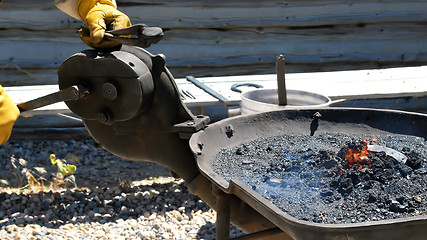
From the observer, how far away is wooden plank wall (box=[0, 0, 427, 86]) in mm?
5047

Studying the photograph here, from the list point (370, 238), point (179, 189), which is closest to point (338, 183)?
point (370, 238)

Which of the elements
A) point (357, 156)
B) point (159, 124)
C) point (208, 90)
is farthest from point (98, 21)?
point (208, 90)

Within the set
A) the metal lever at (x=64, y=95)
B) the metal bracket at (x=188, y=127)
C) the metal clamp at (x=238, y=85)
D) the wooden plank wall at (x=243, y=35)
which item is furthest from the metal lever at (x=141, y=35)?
the wooden plank wall at (x=243, y=35)

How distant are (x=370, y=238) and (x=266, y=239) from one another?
20.2 inches

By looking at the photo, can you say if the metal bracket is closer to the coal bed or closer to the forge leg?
the coal bed

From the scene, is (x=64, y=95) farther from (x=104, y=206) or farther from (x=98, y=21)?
(x=104, y=206)

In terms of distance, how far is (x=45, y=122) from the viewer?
5320 millimetres

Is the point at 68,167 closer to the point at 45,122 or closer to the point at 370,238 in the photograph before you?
the point at 45,122

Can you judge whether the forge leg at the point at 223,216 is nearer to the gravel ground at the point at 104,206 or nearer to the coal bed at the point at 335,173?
the coal bed at the point at 335,173

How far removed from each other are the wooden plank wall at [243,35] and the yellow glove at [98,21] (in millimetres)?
2858

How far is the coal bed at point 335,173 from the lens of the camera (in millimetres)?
1632

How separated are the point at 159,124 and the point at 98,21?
17.5 inches

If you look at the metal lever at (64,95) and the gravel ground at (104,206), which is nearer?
the metal lever at (64,95)

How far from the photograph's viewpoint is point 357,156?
1932 millimetres
